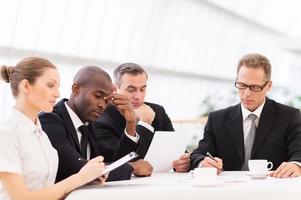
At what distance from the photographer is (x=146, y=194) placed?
2.02 metres

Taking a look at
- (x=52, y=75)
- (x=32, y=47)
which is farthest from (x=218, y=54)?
(x=52, y=75)

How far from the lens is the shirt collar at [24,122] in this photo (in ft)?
6.91

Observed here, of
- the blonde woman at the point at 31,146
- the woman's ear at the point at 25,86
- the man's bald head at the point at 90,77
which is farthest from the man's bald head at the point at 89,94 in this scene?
the woman's ear at the point at 25,86

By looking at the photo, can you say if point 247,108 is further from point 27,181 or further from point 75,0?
Result: point 75,0

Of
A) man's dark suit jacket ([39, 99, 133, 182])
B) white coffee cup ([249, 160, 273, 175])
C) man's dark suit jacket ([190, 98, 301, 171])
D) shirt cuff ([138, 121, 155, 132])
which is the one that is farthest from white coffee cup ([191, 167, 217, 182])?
shirt cuff ([138, 121, 155, 132])

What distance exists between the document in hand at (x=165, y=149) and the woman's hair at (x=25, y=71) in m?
0.80

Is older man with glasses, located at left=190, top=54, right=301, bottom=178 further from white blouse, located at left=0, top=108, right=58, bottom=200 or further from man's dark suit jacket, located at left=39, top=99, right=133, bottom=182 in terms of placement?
white blouse, located at left=0, top=108, right=58, bottom=200

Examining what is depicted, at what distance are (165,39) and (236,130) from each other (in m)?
7.92

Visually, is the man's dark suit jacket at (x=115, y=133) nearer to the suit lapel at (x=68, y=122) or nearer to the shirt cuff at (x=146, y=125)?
the shirt cuff at (x=146, y=125)

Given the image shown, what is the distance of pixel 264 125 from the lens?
304 centimetres

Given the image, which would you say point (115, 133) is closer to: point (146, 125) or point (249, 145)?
point (146, 125)

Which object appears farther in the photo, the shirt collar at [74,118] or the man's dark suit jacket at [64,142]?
the shirt collar at [74,118]

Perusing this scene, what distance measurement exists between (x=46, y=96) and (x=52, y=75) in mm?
91

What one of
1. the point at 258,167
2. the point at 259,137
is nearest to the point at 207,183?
the point at 258,167
